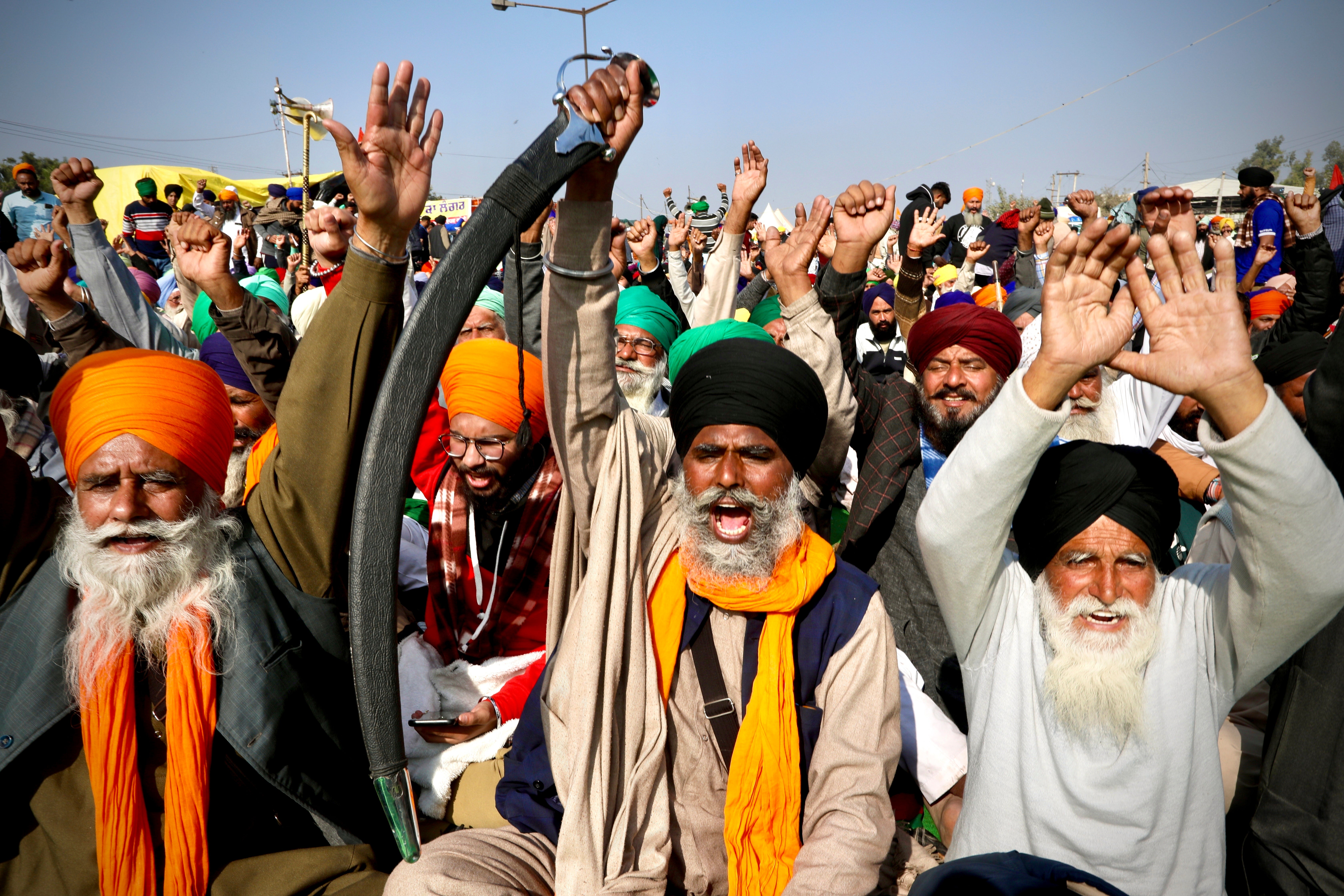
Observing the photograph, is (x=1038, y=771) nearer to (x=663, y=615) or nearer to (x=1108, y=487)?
(x=1108, y=487)

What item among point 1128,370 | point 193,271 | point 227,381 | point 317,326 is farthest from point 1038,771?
point 227,381

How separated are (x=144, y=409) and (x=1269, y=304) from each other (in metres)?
8.02

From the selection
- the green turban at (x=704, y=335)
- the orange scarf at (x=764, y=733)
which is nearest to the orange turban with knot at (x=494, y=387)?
the green turban at (x=704, y=335)

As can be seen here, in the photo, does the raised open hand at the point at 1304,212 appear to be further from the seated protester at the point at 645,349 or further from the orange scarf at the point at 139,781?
the orange scarf at the point at 139,781

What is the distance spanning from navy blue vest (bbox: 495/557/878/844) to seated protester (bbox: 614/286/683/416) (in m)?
2.53

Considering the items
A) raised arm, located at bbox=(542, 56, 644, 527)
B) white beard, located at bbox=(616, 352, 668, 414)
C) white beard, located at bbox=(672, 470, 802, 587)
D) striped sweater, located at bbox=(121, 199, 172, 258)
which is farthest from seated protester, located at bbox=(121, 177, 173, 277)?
white beard, located at bbox=(672, 470, 802, 587)

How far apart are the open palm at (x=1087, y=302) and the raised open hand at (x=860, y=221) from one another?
1.52 meters

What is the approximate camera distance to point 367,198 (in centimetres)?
198

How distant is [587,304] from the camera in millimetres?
2168

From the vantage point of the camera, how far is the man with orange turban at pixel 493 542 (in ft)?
9.98

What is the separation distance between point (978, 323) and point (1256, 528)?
210cm

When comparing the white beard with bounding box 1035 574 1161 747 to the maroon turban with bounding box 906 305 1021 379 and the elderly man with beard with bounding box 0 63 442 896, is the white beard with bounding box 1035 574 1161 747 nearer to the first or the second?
the maroon turban with bounding box 906 305 1021 379

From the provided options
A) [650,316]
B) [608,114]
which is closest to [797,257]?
[608,114]

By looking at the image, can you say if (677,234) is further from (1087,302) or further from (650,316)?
(1087,302)
